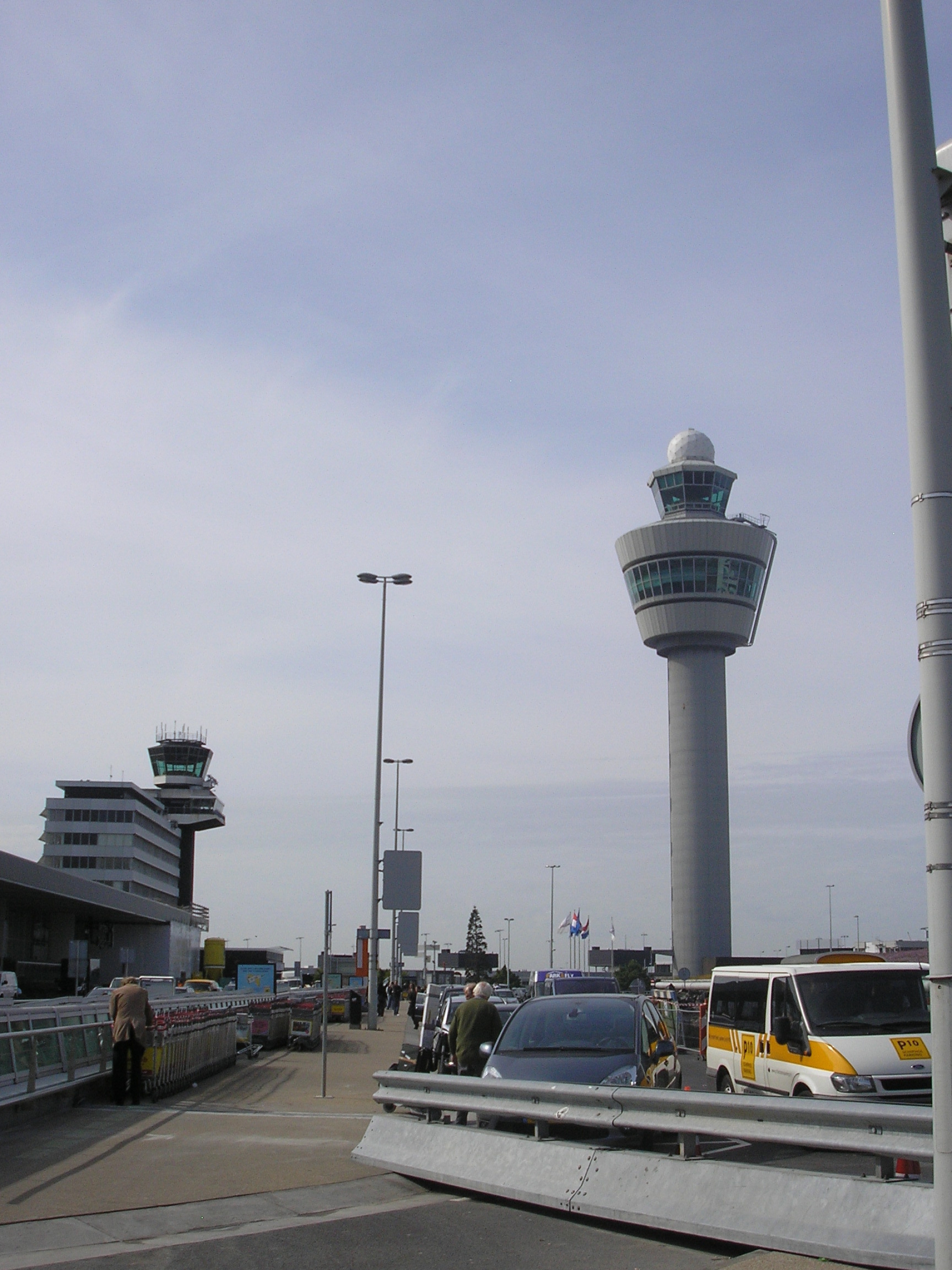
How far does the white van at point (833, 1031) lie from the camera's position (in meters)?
12.5

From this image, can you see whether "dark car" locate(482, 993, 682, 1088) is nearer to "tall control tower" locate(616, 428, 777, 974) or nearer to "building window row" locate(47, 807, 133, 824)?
"tall control tower" locate(616, 428, 777, 974)

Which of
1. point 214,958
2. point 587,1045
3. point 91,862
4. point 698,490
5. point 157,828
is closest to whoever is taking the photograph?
point 587,1045

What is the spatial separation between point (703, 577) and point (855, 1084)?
8606 cm

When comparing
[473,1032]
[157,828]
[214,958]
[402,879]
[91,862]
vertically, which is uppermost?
[157,828]

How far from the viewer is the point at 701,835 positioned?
3740 inches

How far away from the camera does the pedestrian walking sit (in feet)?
43.9

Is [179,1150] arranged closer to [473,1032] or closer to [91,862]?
[473,1032]

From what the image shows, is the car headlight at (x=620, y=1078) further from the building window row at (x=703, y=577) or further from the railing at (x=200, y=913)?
the railing at (x=200, y=913)

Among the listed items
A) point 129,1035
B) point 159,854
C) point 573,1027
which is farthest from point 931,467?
point 159,854

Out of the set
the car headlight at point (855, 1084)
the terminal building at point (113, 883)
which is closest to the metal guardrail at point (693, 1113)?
the car headlight at point (855, 1084)

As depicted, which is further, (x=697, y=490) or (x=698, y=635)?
(x=697, y=490)

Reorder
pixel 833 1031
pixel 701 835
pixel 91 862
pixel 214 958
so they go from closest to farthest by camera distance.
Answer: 1. pixel 833 1031
2. pixel 701 835
3. pixel 214 958
4. pixel 91 862

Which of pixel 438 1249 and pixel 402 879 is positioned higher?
pixel 402 879

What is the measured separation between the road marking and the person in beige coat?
23.6 feet
